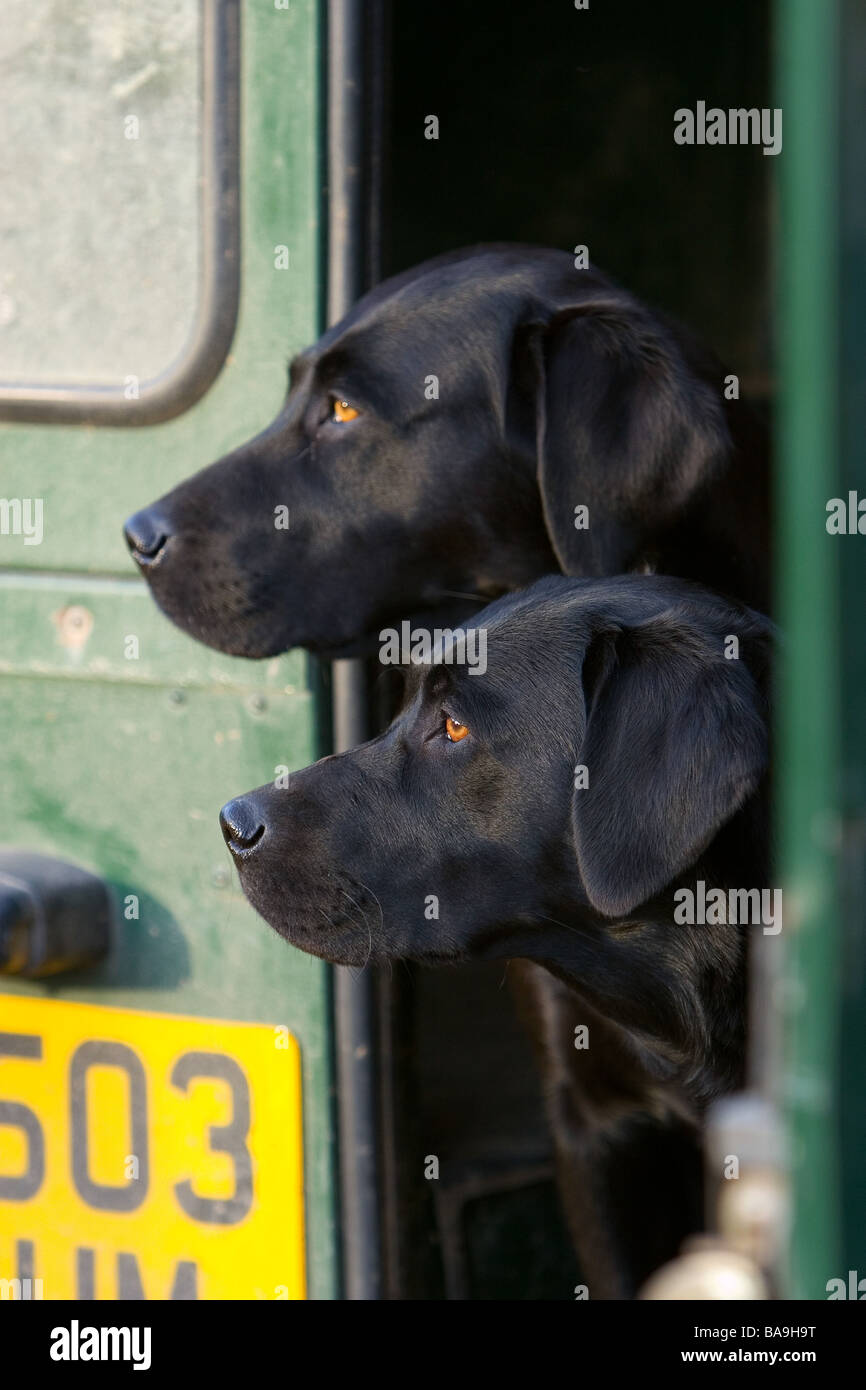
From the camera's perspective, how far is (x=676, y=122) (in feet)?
10.4

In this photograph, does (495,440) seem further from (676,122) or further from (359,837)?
(676,122)

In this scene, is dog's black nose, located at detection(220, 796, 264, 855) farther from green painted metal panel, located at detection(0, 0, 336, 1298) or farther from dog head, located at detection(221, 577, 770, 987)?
green painted metal panel, located at detection(0, 0, 336, 1298)

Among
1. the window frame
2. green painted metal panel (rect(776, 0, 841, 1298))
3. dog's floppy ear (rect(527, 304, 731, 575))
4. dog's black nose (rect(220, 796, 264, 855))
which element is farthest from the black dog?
green painted metal panel (rect(776, 0, 841, 1298))

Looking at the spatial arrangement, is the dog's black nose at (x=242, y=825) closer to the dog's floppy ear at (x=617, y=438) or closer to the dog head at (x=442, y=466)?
the dog head at (x=442, y=466)

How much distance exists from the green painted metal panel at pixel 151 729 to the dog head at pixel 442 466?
55 mm

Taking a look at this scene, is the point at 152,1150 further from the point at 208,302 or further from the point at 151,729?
the point at 208,302

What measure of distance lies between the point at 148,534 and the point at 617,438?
61cm

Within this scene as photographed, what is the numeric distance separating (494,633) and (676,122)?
1.57 metres

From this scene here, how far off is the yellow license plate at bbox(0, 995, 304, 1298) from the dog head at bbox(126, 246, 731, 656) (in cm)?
53

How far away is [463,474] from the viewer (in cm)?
229

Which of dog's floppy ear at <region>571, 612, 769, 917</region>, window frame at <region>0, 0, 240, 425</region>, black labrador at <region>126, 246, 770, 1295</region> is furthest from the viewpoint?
black labrador at <region>126, 246, 770, 1295</region>

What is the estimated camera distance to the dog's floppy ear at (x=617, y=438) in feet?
7.11

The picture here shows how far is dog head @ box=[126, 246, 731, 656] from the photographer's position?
7.16ft

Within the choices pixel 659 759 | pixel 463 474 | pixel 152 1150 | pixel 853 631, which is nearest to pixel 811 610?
pixel 853 631
